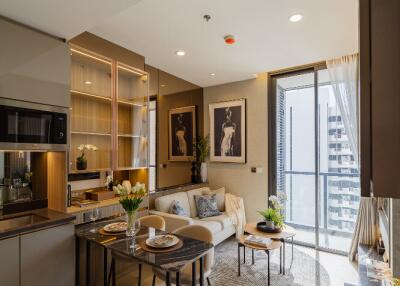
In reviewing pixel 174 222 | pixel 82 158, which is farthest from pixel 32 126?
pixel 174 222

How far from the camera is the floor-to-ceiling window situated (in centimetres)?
355

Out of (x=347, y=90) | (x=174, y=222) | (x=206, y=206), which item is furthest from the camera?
(x=206, y=206)

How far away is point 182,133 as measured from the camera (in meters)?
4.52

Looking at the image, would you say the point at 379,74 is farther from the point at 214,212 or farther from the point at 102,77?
the point at 214,212

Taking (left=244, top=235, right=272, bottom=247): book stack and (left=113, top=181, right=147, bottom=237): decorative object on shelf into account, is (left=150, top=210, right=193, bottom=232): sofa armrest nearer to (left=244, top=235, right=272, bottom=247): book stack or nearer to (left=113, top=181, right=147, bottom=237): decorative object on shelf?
(left=244, top=235, right=272, bottom=247): book stack

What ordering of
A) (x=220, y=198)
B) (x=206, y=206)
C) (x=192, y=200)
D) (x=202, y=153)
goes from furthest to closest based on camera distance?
(x=202, y=153)
(x=220, y=198)
(x=192, y=200)
(x=206, y=206)

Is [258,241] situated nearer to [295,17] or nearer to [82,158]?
[82,158]

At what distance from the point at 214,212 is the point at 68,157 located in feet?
8.00

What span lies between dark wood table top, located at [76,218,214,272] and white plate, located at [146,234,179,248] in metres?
0.07

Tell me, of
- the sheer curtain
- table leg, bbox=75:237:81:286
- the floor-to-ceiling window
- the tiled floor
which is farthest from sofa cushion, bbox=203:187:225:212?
table leg, bbox=75:237:81:286

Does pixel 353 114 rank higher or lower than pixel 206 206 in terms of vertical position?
higher

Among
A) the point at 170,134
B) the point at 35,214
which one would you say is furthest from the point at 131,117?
the point at 35,214

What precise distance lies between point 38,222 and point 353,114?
4.02 metres

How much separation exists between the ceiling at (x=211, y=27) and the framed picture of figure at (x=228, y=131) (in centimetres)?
99
